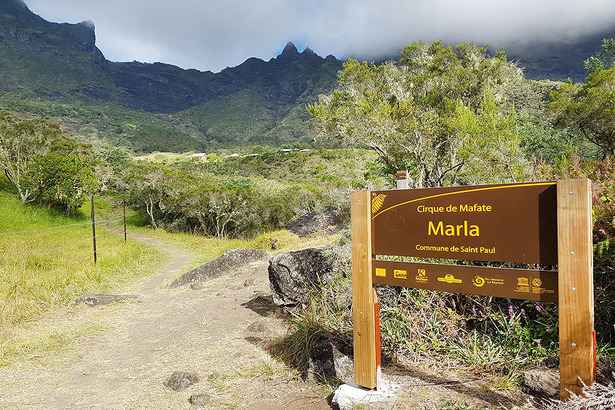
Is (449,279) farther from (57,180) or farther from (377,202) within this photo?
(57,180)

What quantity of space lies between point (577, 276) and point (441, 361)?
1.74 meters

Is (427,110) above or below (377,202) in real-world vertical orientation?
above

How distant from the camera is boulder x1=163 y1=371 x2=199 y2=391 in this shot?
3.78 meters

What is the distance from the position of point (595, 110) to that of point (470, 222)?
1934 cm

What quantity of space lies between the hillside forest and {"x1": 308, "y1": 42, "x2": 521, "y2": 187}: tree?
1.8 inches

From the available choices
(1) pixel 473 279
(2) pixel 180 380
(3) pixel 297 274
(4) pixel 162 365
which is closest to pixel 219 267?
(3) pixel 297 274

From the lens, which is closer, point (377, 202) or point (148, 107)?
point (377, 202)

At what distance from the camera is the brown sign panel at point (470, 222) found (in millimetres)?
2248

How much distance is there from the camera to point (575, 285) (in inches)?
82.8

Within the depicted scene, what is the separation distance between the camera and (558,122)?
19250mm

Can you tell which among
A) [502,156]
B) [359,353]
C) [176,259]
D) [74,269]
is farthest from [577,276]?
[176,259]

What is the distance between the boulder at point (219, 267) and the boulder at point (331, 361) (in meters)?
5.17

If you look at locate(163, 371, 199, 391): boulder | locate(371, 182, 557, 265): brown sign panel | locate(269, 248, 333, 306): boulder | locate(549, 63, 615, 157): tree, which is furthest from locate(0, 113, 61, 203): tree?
locate(549, 63, 615, 157): tree

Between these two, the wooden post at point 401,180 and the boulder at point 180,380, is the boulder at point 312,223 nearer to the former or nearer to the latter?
the boulder at point 180,380
